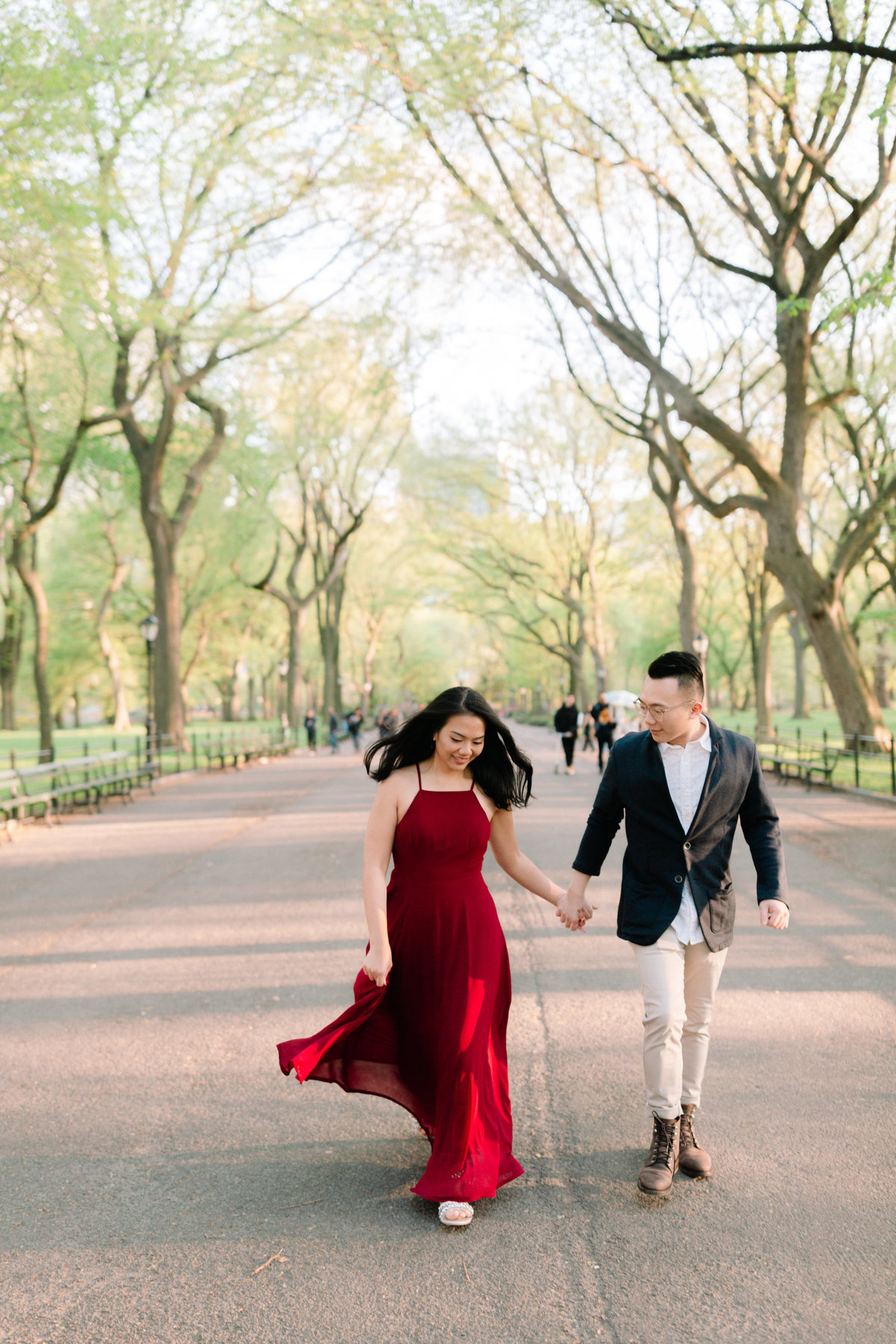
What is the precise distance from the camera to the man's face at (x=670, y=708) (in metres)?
4.02

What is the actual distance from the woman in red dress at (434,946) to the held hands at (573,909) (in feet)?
0.98

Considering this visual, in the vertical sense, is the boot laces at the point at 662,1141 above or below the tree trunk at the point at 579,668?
below

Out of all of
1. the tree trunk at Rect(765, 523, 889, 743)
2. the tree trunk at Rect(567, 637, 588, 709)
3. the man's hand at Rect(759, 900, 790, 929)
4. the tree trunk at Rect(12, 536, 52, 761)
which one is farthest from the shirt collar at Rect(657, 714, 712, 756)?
the tree trunk at Rect(567, 637, 588, 709)

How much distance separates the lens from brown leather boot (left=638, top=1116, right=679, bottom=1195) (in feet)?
12.6

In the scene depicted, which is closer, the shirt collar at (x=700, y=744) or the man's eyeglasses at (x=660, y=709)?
the man's eyeglasses at (x=660, y=709)

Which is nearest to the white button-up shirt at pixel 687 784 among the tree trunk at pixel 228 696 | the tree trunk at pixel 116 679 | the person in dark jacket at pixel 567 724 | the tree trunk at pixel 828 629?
the tree trunk at pixel 828 629

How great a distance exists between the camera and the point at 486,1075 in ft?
12.9

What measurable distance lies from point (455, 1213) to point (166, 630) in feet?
78.0

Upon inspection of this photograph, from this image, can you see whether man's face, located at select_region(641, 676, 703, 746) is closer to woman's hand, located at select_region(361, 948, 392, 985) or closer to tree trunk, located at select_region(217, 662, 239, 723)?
woman's hand, located at select_region(361, 948, 392, 985)

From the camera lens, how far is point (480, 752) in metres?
4.09

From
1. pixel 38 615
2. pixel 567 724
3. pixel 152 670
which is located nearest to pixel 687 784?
pixel 567 724

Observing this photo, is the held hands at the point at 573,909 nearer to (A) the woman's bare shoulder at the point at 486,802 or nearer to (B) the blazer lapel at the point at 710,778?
(A) the woman's bare shoulder at the point at 486,802

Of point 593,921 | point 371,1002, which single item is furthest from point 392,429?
point 371,1002

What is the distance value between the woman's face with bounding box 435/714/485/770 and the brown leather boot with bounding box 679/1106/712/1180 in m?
1.58
